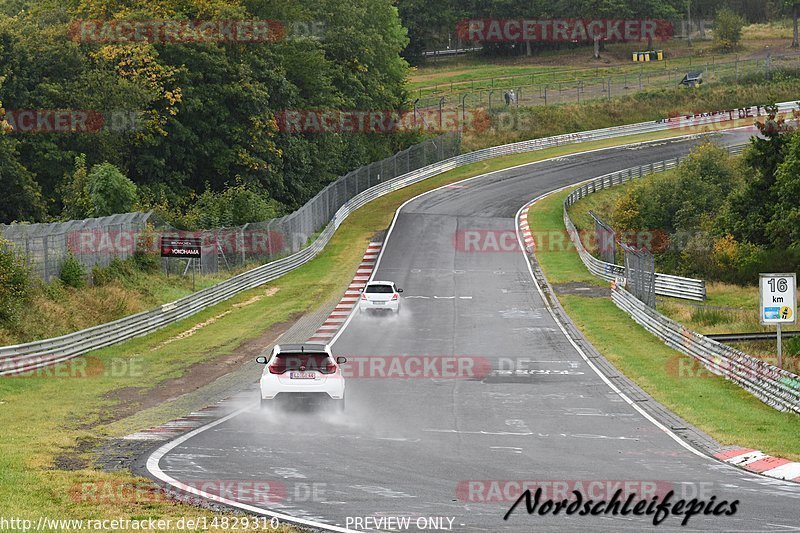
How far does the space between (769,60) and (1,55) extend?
8297 centimetres

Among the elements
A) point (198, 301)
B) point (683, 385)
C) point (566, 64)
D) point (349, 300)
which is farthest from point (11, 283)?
point (566, 64)

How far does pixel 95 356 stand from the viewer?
1369 inches

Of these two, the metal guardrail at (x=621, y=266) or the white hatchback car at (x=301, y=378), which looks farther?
the metal guardrail at (x=621, y=266)

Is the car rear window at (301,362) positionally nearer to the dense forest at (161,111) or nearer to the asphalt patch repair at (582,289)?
the asphalt patch repair at (582,289)

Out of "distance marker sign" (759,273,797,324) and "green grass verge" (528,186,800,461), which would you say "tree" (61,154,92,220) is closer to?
"green grass verge" (528,186,800,461)

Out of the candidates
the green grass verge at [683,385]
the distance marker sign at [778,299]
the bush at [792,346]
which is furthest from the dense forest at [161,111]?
Answer: the distance marker sign at [778,299]

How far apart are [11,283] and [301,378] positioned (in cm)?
1576

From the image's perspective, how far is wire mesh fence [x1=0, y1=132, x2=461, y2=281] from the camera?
123ft

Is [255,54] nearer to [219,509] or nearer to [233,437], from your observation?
[233,437]

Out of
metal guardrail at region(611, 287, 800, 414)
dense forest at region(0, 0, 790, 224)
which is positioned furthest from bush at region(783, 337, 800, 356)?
dense forest at region(0, 0, 790, 224)

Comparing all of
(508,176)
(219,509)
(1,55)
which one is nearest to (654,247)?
(508,176)

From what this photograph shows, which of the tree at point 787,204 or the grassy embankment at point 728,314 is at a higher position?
the tree at point 787,204

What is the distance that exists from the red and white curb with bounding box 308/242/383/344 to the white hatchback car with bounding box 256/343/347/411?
13.8m

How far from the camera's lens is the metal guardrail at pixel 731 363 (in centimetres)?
2550
